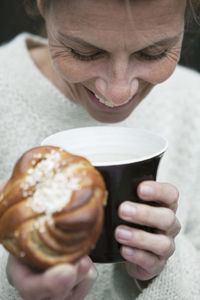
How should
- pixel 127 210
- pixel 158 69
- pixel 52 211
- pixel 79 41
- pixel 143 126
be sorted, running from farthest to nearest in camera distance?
1. pixel 143 126
2. pixel 158 69
3. pixel 79 41
4. pixel 127 210
5. pixel 52 211

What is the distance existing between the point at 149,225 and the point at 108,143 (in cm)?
23

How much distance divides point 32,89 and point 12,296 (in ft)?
2.28

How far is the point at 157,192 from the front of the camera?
2.69 feet

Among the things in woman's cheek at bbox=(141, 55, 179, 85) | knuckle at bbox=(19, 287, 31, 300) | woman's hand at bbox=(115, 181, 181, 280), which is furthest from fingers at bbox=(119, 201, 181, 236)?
woman's cheek at bbox=(141, 55, 179, 85)

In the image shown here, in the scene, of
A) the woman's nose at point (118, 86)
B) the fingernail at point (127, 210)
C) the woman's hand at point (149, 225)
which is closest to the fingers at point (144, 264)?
the woman's hand at point (149, 225)

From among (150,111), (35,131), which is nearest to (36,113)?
(35,131)

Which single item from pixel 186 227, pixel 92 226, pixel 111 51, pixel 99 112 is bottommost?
pixel 186 227

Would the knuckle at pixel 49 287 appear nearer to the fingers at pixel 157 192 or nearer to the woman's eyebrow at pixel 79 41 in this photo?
the fingers at pixel 157 192

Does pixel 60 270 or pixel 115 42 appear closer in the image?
pixel 60 270

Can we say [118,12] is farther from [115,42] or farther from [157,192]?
[157,192]

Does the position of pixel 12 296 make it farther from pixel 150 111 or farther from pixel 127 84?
pixel 150 111

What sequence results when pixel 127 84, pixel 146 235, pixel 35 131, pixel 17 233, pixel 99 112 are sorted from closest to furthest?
pixel 17 233
pixel 146 235
pixel 127 84
pixel 99 112
pixel 35 131

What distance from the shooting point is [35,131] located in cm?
138

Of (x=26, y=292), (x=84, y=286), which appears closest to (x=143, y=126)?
(x=84, y=286)
